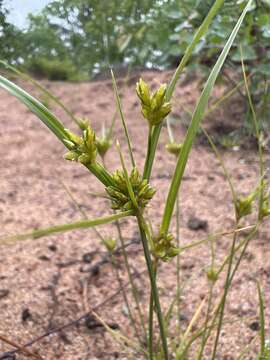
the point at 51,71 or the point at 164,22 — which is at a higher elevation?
the point at 51,71

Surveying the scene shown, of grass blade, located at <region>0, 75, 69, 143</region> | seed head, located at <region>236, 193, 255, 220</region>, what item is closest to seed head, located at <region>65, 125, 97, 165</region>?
grass blade, located at <region>0, 75, 69, 143</region>

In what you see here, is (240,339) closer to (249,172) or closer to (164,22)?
(249,172)

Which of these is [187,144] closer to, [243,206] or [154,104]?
[154,104]

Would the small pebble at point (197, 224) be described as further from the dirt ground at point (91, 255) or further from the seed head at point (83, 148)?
the seed head at point (83, 148)

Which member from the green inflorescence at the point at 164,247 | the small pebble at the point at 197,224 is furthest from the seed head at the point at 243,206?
the small pebble at the point at 197,224

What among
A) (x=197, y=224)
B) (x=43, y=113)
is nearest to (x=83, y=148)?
(x=43, y=113)

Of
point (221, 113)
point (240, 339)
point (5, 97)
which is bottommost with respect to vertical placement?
point (240, 339)

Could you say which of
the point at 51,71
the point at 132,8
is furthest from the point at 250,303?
the point at 51,71
